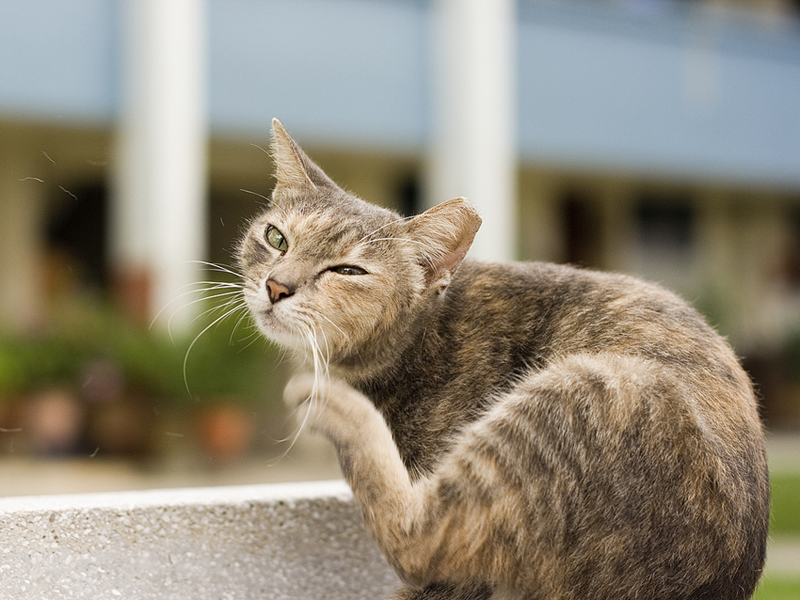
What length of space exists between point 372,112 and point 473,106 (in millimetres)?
904

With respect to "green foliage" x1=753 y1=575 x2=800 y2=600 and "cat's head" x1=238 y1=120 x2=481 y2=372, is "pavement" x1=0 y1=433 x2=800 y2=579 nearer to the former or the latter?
"green foliage" x1=753 y1=575 x2=800 y2=600

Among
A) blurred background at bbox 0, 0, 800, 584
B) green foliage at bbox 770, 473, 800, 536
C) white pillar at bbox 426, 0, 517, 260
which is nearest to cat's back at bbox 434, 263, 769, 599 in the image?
blurred background at bbox 0, 0, 800, 584

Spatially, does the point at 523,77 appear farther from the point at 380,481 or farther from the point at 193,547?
the point at 380,481

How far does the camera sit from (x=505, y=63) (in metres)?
8.82

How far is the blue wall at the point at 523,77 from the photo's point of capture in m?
7.05

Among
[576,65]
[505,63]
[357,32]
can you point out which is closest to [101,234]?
[357,32]

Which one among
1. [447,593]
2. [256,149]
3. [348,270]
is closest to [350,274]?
[348,270]

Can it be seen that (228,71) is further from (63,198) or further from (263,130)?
(63,198)

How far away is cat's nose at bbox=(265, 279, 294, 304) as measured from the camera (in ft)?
5.73

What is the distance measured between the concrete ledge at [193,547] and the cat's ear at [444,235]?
0.60 meters

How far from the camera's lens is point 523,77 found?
923 cm

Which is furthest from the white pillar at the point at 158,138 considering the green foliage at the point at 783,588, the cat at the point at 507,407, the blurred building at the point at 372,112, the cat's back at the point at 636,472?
the cat's back at the point at 636,472

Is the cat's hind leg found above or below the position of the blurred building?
below

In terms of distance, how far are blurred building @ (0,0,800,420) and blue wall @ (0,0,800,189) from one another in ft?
0.06
